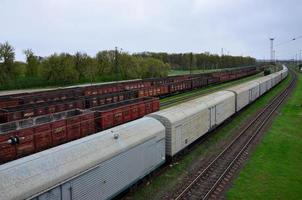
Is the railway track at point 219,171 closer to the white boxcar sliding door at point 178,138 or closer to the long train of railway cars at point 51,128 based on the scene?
the white boxcar sliding door at point 178,138

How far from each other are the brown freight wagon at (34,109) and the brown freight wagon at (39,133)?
12.0ft

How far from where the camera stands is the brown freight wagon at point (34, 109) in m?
23.9

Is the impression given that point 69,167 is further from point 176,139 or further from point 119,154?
point 176,139

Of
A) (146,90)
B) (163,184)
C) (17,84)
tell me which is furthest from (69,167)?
(17,84)

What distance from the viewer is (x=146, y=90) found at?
44438 millimetres

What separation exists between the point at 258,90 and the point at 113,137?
3795 centimetres

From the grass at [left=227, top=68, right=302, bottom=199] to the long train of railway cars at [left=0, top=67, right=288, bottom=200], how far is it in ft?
14.7

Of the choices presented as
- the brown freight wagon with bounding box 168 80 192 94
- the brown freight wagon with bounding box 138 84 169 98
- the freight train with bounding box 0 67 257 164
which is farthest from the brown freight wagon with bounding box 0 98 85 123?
the brown freight wagon with bounding box 168 80 192 94

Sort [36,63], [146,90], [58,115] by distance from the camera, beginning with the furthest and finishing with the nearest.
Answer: [36,63] < [146,90] < [58,115]

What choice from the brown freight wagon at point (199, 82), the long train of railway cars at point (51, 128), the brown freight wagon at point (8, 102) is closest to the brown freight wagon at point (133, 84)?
the brown freight wagon at point (199, 82)

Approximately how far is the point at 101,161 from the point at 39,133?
8.86m

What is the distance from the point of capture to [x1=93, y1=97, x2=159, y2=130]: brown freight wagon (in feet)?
77.3

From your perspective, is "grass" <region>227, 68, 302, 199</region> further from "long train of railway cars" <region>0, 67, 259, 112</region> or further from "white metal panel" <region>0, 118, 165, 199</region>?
"long train of railway cars" <region>0, 67, 259, 112</region>

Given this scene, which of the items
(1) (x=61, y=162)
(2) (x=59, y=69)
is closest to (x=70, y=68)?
(2) (x=59, y=69)
